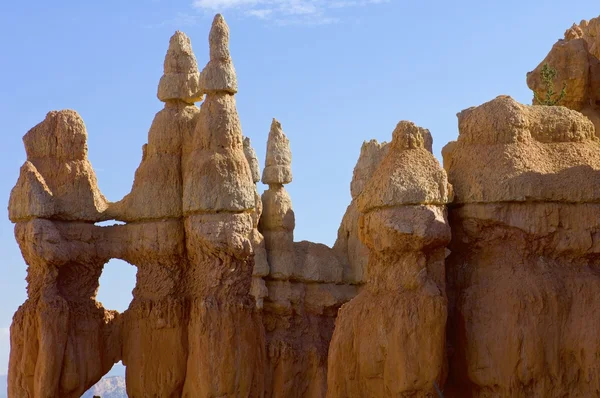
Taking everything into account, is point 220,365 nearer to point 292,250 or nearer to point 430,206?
point 430,206

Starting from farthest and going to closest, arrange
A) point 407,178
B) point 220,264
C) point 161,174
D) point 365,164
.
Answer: point 365,164 → point 161,174 → point 220,264 → point 407,178

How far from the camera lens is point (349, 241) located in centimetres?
3450

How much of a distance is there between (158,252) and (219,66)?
11.6ft

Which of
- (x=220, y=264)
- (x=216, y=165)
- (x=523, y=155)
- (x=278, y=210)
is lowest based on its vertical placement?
(x=220, y=264)

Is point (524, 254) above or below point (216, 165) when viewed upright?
below

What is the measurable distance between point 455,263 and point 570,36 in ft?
32.1

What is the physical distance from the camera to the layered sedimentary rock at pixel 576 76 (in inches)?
1032

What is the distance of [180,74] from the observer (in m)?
26.7

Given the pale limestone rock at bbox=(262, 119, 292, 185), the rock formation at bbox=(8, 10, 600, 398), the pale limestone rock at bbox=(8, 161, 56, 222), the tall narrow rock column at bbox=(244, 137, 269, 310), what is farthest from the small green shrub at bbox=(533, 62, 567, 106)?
the pale limestone rock at bbox=(262, 119, 292, 185)

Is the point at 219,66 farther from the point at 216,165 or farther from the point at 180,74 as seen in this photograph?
the point at 216,165

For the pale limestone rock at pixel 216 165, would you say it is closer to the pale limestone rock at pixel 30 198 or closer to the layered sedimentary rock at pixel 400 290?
the pale limestone rock at pixel 30 198

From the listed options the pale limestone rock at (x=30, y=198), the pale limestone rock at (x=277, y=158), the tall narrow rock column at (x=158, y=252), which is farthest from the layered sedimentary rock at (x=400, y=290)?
the pale limestone rock at (x=277, y=158)

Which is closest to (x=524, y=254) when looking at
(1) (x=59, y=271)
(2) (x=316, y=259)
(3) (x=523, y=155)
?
(3) (x=523, y=155)

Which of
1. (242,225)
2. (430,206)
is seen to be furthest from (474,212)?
(242,225)
